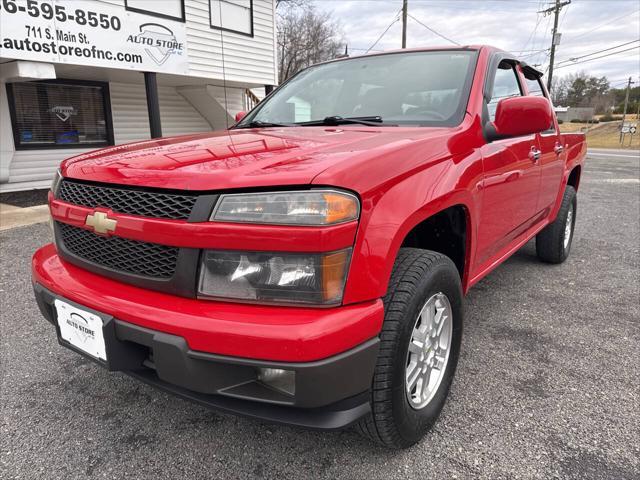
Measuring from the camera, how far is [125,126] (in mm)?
10086

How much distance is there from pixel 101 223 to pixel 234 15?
10.2 metres

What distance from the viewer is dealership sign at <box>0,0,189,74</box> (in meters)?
6.53

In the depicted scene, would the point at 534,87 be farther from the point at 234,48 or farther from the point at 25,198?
the point at 234,48

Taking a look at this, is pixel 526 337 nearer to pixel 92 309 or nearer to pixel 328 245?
pixel 328 245

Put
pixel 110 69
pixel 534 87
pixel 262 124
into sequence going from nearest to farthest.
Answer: pixel 262 124, pixel 534 87, pixel 110 69

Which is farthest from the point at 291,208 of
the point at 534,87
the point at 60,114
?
the point at 60,114

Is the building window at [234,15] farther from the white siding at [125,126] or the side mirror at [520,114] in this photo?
the side mirror at [520,114]

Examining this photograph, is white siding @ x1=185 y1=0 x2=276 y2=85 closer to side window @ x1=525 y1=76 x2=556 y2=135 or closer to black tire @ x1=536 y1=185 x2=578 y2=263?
side window @ x1=525 y1=76 x2=556 y2=135

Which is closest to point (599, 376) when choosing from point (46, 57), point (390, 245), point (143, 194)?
point (390, 245)

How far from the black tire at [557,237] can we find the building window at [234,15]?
8.38 meters

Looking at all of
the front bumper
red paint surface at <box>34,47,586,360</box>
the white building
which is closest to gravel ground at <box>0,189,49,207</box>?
the white building

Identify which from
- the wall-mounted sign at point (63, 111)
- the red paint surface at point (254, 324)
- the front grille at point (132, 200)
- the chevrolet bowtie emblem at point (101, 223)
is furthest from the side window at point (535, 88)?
the wall-mounted sign at point (63, 111)

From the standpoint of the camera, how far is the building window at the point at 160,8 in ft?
26.9

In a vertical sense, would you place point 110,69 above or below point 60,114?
above
